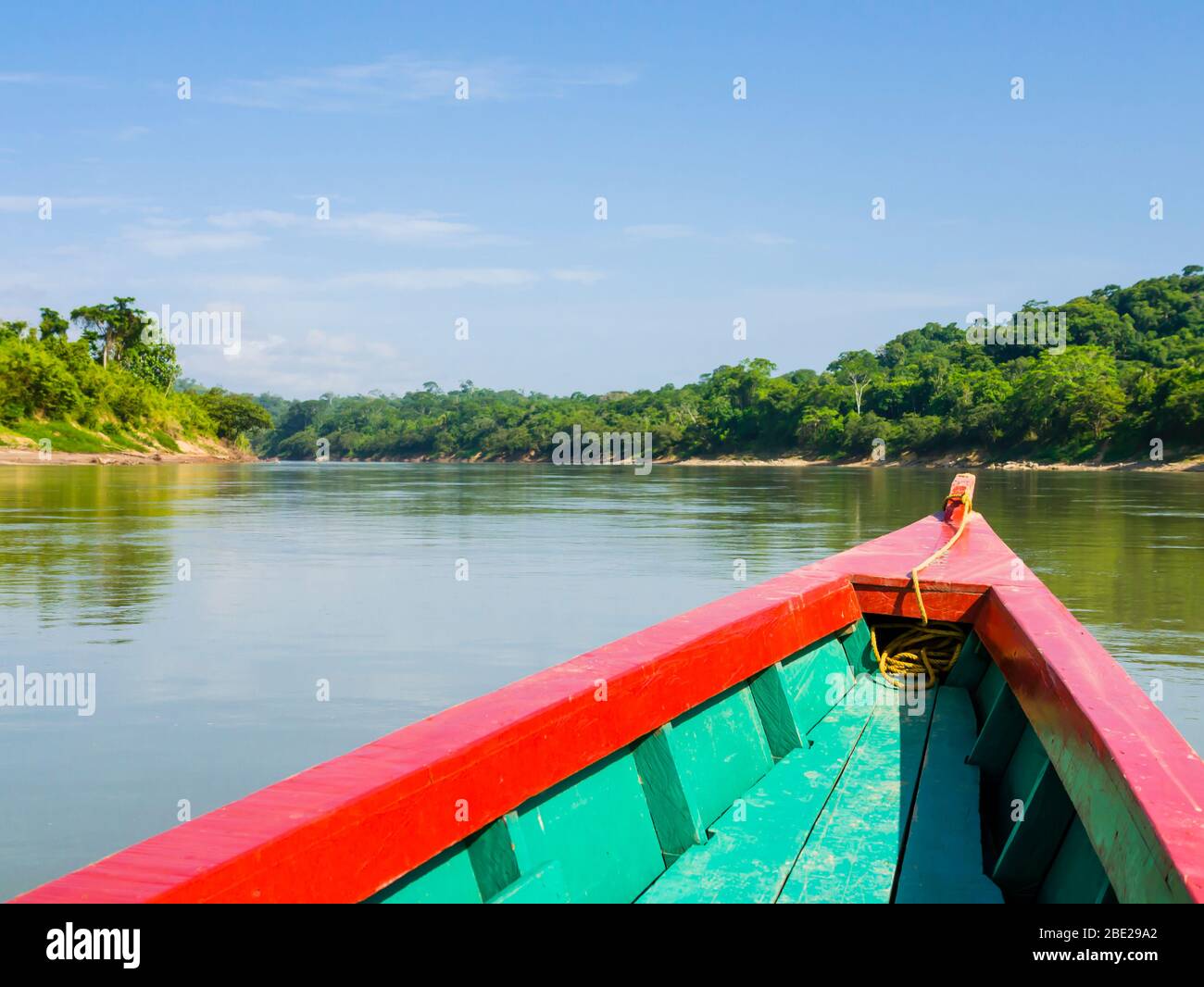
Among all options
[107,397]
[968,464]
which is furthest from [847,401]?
[107,397]

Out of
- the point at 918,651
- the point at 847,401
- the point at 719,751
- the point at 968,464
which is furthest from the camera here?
the point at 847,401

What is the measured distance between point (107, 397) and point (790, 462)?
61.3 m

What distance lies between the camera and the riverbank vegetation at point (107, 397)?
74750 millimetres

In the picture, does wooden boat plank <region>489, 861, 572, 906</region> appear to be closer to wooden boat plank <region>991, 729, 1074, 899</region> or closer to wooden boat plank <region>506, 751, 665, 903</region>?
wooden boat plank <region>506, 751, 665, 903</region>

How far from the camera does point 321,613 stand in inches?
427

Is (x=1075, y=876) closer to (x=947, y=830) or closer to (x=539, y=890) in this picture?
(x=947, y=830)

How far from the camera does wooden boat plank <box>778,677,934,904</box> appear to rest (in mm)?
2879

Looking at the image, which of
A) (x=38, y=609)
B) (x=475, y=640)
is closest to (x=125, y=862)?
(x=475, y=640)

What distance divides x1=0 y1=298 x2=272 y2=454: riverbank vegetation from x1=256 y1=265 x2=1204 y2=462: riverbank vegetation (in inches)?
1654

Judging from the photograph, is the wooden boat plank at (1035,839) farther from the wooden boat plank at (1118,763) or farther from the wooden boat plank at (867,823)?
the wooden boat plank at (867,823)

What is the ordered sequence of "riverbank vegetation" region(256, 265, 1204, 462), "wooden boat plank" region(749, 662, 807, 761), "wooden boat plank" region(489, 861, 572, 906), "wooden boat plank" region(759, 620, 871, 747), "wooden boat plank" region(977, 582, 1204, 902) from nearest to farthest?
"wooden boat plank" region(977, 582, 1204, 902) < "wooden boat plank" region(489, 861, 572, 906) < "wooden boat plank" region(749, 662, 807, 761) < "wooden boat plank" region(759, 620, 871, 747) < "riverbank vegetation" region(256, 265, 1204, 462)

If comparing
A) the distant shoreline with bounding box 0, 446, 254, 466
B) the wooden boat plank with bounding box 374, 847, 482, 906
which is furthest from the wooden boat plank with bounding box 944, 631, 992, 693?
the distant shoreline with bounding box 0, 446, 254, 466
